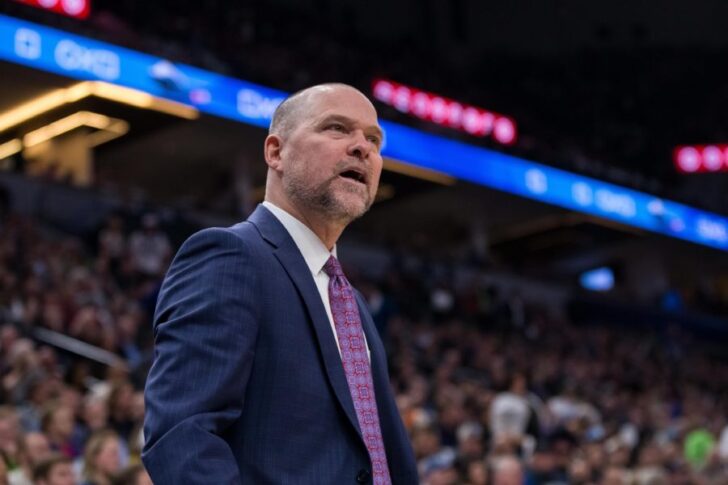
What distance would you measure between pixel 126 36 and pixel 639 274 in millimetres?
13159

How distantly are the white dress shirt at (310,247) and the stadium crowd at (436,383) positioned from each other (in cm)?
324

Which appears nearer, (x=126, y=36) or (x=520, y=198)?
(x=126, y=36)

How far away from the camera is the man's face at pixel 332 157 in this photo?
225cm

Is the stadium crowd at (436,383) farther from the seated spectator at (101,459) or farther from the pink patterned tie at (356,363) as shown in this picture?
the pink patterned tie at (356,363)

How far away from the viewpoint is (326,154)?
2244 mm

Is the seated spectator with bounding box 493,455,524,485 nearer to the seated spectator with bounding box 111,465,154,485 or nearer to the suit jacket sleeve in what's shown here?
the seated spectator with bounding box 111,465,154,485

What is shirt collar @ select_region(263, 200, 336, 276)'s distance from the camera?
2289mm

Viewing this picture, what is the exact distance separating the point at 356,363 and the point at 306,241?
247mm

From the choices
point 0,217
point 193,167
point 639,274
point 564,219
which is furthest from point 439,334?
point 639,274

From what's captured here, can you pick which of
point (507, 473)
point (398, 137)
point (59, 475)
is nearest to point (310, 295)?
point (59, 475)

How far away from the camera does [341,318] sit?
2.27m

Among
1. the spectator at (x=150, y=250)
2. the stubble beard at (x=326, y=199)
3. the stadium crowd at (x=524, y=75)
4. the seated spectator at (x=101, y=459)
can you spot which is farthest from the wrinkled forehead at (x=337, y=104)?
the stadium crowd at (x=524, y=75)

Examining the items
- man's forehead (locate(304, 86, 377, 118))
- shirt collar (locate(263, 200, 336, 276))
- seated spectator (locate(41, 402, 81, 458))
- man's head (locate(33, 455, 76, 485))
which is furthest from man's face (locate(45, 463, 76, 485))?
man's forehead (locate(304, 86, 377, 118))

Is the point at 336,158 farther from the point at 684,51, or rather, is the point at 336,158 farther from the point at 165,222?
the point at 684,51
